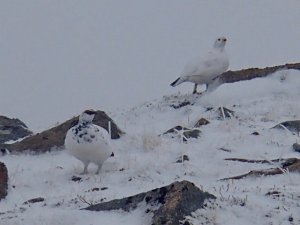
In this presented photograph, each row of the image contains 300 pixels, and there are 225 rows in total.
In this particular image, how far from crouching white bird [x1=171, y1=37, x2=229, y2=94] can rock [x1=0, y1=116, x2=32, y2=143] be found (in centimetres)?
390

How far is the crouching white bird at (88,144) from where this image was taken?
980 cm

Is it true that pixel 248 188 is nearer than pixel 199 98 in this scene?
Yes

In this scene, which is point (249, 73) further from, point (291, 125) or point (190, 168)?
point (190, 168)

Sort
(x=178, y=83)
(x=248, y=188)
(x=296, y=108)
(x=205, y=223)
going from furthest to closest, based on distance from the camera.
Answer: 1. (x=178, y=83)
2. (x=296, y=108)
3. (x=248, y=188)
4. (x=205, y=223)

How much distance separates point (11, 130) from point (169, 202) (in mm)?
8779

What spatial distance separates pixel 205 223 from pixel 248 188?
4.65 ft

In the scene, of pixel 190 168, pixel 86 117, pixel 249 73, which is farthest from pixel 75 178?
pixel 249 73

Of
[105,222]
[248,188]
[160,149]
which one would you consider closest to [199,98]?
[160,149]

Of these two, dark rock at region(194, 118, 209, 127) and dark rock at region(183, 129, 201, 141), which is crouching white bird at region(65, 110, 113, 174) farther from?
dark rock at region(194, 118, 209, 127)

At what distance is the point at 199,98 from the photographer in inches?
627

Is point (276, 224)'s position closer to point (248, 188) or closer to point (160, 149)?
point (248, 188)

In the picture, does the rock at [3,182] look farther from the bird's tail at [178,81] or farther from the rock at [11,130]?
the bird's tail at [178,81]

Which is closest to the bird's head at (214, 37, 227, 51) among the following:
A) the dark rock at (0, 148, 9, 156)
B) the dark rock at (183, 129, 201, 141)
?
the dark rock at (183, 129, 201, 141)

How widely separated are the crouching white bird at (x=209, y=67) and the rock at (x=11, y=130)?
12.8 feet
